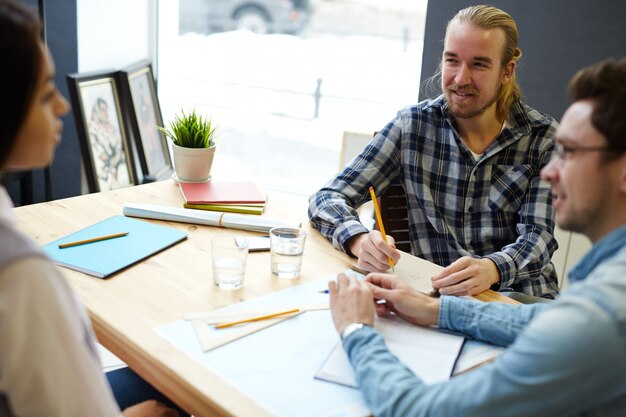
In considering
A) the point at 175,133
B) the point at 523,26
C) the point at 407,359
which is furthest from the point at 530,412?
the point at 523,26

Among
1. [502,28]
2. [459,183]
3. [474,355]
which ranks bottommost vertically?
[474,355]

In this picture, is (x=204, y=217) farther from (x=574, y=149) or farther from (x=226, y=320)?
(x=574, y=149)

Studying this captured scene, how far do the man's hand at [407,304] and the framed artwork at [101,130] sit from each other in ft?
6.76

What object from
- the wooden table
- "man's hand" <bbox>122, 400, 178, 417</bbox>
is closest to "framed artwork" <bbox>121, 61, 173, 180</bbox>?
the wooden table

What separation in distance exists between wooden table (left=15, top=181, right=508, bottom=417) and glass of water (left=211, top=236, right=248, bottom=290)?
0.06ft

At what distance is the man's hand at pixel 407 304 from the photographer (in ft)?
4.19

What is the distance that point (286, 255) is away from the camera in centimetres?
147

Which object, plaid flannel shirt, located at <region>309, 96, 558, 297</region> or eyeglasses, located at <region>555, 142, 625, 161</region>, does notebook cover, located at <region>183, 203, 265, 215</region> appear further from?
eyeglasses, located at <region>555, 142, 625, 161</region>

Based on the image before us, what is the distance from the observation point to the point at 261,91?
12.2 ft

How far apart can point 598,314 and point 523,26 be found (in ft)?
7.28

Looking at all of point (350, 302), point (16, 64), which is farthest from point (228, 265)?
point (16, 64)

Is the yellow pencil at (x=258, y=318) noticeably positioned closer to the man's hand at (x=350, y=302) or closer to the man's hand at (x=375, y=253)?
the man's hand at (x=350, y=302)

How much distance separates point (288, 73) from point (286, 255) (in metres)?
2.31

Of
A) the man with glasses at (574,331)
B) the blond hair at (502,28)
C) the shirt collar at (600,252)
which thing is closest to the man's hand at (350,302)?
the man with glasses at (574,331)
